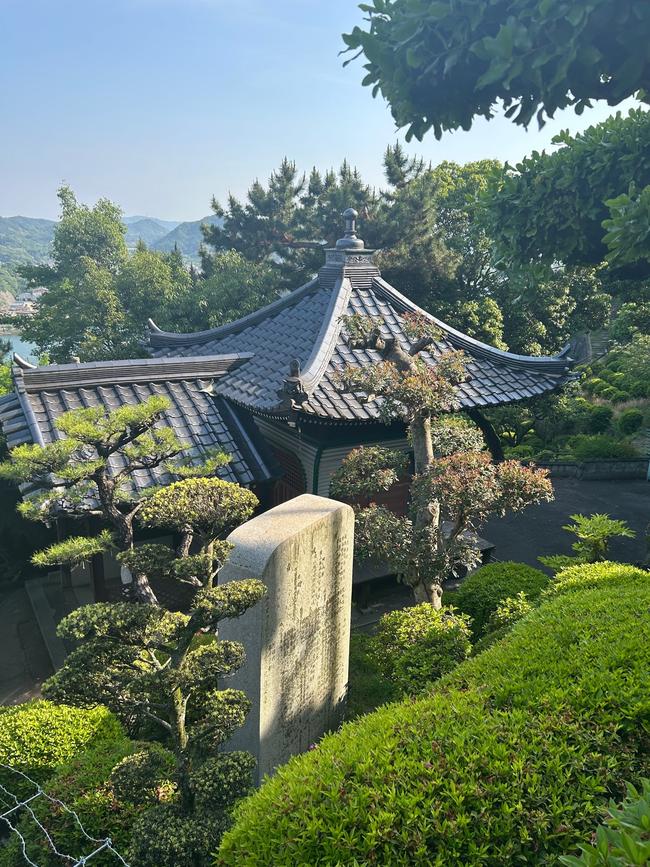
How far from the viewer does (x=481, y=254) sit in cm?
2795

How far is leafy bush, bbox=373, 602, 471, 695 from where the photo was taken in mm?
6883

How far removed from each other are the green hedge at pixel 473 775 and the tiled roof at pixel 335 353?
5.41m

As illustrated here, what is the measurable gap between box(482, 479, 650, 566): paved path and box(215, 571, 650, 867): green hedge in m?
9.51

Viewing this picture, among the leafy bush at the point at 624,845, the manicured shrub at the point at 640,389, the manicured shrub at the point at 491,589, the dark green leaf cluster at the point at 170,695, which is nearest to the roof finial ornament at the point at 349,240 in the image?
the manicured shrub at the point at 491,589

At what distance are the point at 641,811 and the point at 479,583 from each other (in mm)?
7456

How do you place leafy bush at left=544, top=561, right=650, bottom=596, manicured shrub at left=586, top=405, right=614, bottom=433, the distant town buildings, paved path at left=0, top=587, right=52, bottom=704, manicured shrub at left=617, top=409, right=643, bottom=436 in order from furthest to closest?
the distant town buildings
manicured shrub at left=586, top=405, right=614, bottom=433
manicured shrub at left=617, top=409, right=643, bottom=436
paved path at left=0, top=587, right=52, bottom=704
leafy bush at left=544, top=561, right=650, bottom=596

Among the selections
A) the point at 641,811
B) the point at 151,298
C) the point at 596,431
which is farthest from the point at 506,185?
the point at 151,298

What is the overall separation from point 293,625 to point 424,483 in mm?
2679

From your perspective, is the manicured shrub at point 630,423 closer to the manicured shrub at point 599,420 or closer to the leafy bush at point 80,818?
the manicured shrub at point 599,420

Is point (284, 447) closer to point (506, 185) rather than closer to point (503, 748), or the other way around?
point (506, 185)

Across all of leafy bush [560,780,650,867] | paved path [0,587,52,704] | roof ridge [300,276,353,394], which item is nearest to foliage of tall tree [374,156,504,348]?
roof ridge [300,276,353,394]

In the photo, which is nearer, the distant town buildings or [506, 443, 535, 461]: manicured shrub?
[506, 443, 535, 461]: manicured shrub

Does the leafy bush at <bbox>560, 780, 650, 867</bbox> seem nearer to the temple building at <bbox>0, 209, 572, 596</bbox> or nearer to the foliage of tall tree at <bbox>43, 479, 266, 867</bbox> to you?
the foliage of tall tree at <bbox>43, 479, 266, 867</bbox>

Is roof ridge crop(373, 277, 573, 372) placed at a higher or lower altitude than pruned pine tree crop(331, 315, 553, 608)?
higher
